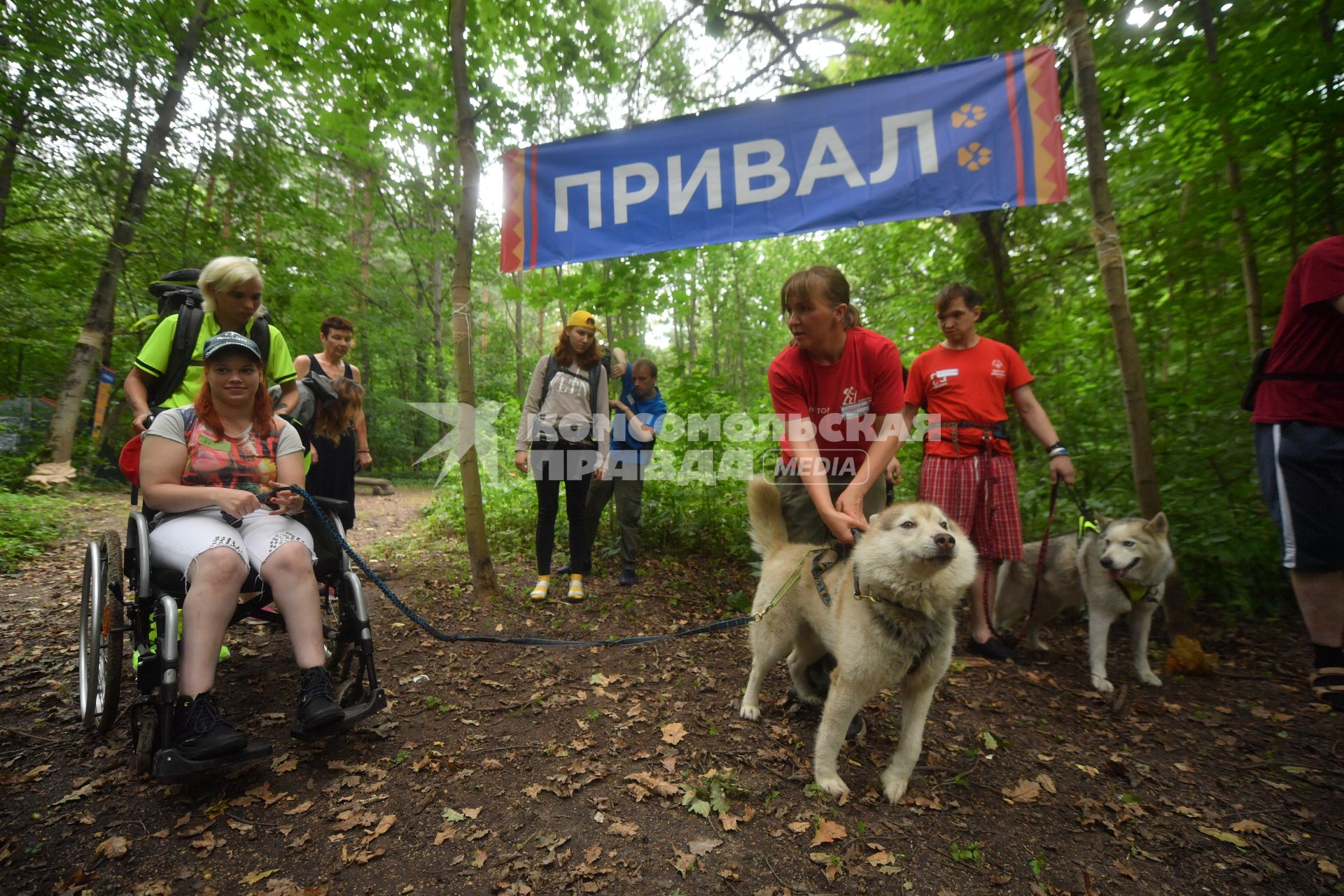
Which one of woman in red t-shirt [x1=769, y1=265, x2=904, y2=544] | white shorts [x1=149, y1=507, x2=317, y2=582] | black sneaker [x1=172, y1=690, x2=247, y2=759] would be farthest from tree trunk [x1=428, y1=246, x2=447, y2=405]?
black sneaker [x1=172, y1=690, x2=247, y2=759]

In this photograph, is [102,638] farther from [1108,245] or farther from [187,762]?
[1108,245]

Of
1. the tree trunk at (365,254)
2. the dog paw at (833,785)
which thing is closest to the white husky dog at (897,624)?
the dog paw at (833,785)

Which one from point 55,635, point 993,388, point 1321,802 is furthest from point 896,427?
point 55,635

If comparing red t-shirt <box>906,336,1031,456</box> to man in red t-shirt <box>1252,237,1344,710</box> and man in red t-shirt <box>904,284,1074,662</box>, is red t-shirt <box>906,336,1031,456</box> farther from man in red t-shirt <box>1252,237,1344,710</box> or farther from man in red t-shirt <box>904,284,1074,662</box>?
man in red t-shirt <box>1252,237,1344,710</box>

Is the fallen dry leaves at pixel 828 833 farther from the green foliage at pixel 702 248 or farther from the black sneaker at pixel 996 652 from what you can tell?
the green foliage at pixel 702 248

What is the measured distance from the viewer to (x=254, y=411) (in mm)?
2574

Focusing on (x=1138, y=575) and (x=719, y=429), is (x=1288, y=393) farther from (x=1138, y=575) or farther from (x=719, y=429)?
(x=719, y=429)

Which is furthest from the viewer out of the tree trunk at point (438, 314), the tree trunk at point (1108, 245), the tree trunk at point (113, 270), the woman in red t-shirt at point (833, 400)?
the tree trunk at point (438, 314)

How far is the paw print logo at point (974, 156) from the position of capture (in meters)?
3.54

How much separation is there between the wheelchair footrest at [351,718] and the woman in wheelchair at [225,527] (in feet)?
0.07

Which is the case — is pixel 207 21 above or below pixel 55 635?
above

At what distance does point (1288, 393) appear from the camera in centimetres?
251

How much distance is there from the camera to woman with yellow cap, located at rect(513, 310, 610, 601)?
441 cm

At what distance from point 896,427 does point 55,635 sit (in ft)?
18.3
